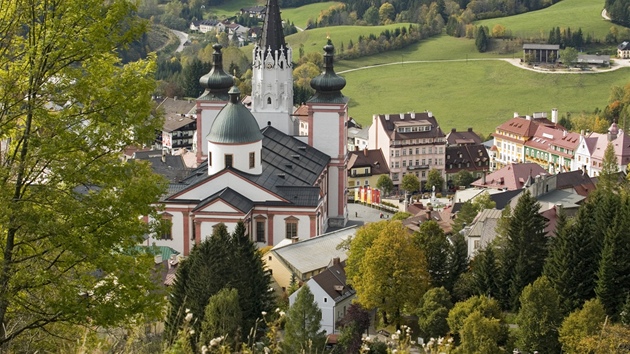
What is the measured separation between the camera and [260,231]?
53906 millimetres

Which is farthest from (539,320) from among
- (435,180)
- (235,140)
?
(435,180)

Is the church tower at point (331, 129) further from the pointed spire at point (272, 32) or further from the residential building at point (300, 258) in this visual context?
the residential building at point (300, 258)

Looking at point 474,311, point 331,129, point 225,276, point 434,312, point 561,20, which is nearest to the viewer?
point 474,311

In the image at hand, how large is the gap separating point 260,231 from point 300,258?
20.4 feet

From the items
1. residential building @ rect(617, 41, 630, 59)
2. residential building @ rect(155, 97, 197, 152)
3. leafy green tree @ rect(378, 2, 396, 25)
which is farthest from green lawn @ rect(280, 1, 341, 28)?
residential building @ rect(155, 97, 197, 152)

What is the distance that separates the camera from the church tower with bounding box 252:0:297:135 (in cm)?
6244

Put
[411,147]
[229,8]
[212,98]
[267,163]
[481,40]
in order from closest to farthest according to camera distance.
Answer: [267,163] < [212,98] < [411,147] < [481,40] < [229,8]

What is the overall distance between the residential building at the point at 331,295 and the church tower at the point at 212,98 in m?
19.1

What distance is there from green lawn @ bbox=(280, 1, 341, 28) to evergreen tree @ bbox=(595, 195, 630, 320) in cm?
13912

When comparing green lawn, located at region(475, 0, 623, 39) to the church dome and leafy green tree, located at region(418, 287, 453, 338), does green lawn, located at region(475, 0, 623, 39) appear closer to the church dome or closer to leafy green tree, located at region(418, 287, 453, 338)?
the church dome

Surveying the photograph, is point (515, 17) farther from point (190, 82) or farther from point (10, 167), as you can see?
point (10, 167)

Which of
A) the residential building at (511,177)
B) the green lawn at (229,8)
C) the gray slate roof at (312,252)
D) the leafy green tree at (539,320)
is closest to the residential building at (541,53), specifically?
the green lawn at (229,8)

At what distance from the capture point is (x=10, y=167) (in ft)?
46.9

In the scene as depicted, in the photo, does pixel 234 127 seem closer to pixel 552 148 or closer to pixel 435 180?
pixel 435 180
